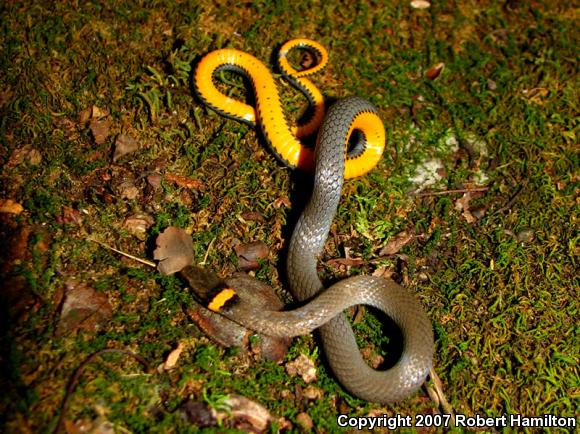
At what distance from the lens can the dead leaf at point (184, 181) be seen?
13.3ft

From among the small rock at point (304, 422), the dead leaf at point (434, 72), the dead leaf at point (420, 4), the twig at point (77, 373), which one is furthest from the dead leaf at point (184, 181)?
the dead leaf at point (420, 4)

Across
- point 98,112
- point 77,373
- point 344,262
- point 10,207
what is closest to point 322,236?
point 344,262

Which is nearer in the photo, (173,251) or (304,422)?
(304,422)

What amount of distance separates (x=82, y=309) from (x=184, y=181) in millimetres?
1367

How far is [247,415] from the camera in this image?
3.18 meters

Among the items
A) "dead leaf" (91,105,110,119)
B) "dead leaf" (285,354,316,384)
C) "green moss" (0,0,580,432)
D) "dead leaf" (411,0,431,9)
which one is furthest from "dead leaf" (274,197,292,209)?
"dead leaf" (411,0,431,9)

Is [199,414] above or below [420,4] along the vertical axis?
below

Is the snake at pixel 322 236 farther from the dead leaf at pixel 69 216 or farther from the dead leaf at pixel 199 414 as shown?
the dead leaf at pixel 69 216

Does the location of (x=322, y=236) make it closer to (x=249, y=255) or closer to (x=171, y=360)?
(x=249, y=255)

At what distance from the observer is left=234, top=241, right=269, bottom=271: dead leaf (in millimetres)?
3816

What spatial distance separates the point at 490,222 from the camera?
4156 mm

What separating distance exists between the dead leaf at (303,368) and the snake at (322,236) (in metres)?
0.19

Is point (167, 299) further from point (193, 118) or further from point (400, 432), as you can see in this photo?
point (400, 432)

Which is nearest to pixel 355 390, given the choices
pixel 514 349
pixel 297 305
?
pixel 297 305
